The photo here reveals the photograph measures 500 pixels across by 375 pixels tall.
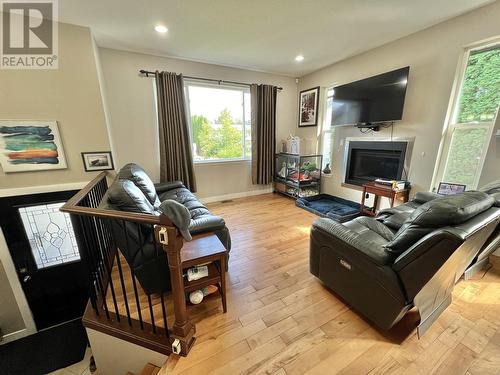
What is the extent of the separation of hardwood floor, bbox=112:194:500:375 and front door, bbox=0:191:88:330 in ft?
6.68

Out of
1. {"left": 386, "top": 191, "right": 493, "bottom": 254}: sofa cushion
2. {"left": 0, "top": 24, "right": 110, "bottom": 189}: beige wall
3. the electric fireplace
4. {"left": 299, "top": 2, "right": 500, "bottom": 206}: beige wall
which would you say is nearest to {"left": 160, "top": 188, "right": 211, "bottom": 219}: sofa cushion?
{"left": 0, "top": 24, "right": 110, "bottom": 189}: beige wall

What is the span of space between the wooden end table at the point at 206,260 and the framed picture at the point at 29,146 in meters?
2.12

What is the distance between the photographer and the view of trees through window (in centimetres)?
224

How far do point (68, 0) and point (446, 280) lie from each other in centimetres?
390

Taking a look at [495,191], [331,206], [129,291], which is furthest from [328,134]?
[129,291]

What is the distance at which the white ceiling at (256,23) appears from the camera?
2092 millimetres

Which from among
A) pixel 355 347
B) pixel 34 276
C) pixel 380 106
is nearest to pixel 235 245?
pixel 355 347

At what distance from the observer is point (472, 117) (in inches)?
94.5

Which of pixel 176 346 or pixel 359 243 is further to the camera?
pixel 359 243

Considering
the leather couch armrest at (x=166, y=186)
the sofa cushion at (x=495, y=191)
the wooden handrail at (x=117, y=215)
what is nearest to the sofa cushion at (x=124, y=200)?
the wooden handrail at (x=117, y=215)

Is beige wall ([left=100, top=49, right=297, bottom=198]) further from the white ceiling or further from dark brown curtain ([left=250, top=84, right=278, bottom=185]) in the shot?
dark brown curtain ([left=250, top=84, right=278, bottom=185])

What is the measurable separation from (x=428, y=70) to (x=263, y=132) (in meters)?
2.67

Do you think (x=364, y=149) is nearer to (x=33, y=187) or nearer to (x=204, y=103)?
(x=204, y=103)

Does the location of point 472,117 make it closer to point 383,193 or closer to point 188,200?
point 383,193
